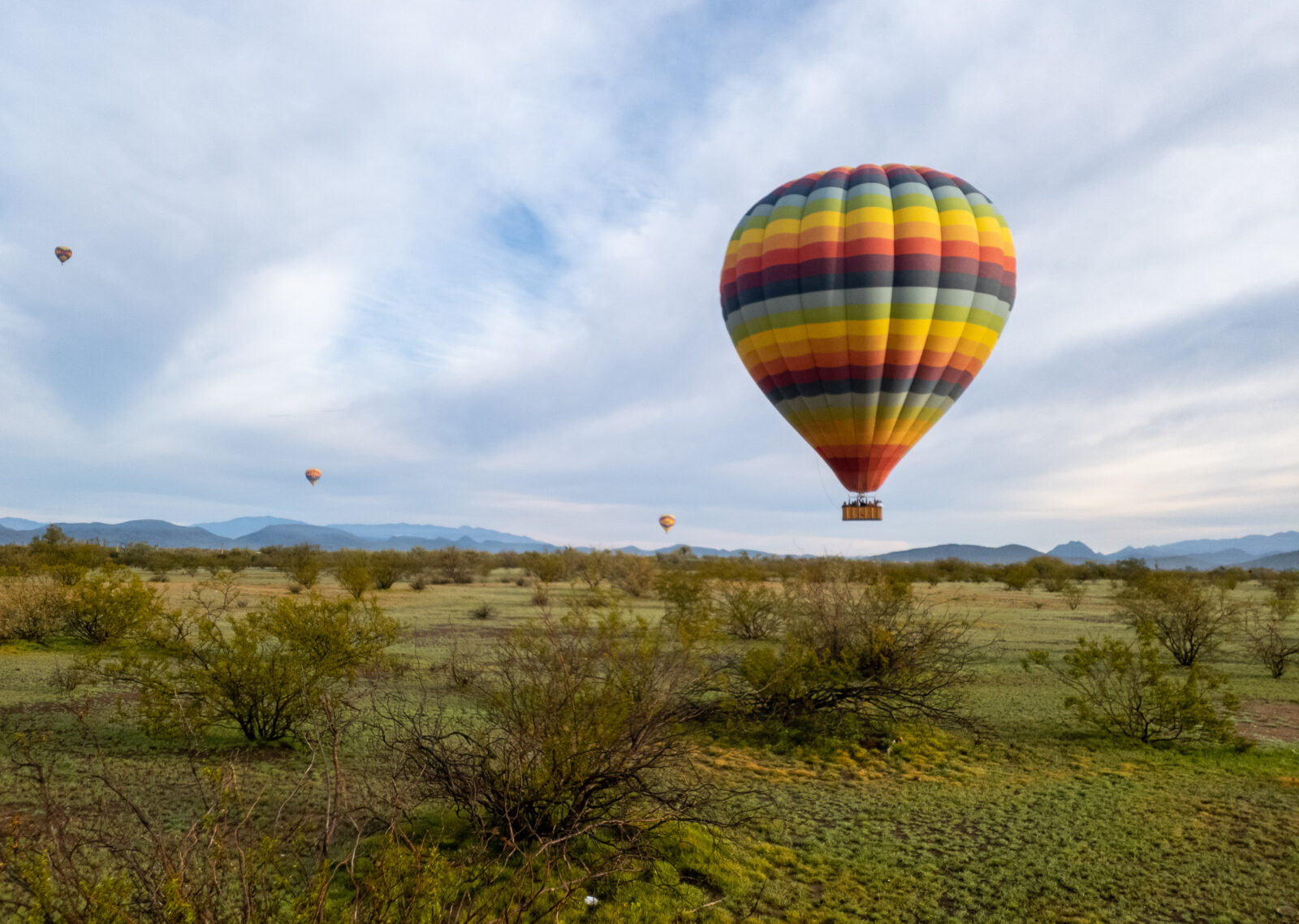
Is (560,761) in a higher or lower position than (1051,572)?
lower

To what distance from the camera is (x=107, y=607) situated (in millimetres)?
16031

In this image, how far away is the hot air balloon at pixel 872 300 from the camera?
18.4 metres

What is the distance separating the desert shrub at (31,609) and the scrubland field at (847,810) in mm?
3835

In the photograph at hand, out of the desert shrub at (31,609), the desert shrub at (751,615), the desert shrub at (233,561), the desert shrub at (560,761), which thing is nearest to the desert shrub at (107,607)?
the desert shrub at (31,609)

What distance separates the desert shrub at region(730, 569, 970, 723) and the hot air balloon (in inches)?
317

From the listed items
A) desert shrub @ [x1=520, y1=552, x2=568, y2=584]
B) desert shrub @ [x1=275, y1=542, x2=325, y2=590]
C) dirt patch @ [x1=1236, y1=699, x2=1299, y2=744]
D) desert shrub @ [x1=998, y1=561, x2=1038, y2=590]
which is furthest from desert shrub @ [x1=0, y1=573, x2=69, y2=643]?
desert shrub @ [x1=998, y1=561, x2=1038, y2=590]

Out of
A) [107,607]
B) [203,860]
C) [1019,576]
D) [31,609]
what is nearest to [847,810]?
[203,860]

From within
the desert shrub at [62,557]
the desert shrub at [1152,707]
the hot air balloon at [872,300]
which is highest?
the hot air balloon at [872,300]

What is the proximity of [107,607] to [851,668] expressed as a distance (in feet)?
55.6

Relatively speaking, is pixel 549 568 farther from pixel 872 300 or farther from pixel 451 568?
pixel 872 300

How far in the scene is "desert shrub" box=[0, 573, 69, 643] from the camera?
52.5 feet

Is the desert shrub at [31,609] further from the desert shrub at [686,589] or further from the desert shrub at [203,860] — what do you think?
the desert shrub at [686,589]

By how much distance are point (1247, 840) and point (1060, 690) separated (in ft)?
24.6

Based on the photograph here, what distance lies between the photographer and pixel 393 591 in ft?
114
